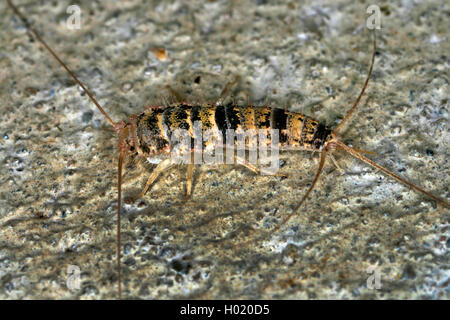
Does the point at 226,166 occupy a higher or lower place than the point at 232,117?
lower

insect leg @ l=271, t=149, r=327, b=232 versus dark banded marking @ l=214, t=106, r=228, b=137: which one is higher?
dark banded marking @ l=214, t=106, r=228, b=137

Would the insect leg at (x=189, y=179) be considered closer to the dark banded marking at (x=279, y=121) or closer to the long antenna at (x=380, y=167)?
the dark banded marking at (x=279, y=121)

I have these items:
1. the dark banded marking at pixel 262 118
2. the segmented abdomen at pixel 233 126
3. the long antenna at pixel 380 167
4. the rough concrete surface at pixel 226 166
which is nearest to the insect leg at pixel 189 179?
the rough concrete surface at pixel 226 166

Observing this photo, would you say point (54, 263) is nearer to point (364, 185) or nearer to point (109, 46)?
point (109, 46)

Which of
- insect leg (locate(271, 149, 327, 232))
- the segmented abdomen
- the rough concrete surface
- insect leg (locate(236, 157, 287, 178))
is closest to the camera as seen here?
the rough concrete surface

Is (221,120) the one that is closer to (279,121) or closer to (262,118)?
(262,118)

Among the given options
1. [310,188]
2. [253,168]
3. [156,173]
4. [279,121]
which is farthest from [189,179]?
[310,188]

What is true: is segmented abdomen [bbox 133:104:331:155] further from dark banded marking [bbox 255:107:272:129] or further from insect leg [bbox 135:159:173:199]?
insect leg [bbox 135:159:173:199]

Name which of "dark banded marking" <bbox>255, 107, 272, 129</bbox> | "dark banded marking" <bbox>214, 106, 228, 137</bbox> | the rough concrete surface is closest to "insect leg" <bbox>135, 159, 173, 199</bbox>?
the rough concrete surface
